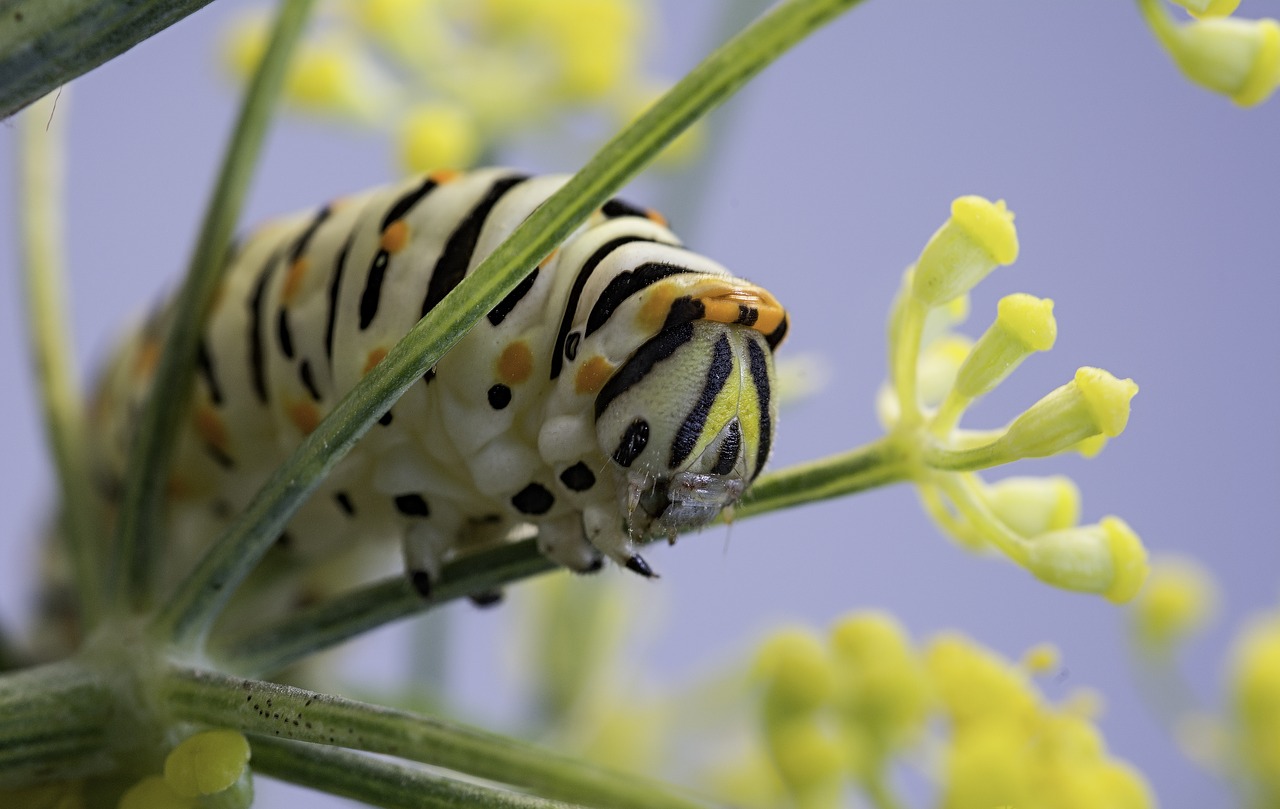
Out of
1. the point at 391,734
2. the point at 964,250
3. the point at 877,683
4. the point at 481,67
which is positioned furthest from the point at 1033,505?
the point at 481,67

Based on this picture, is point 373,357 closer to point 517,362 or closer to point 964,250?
point 517,362

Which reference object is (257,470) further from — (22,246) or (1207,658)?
(1207,658)

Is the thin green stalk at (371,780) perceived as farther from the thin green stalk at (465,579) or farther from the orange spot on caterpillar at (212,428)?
the orange spot on caterpillar at (212,428)

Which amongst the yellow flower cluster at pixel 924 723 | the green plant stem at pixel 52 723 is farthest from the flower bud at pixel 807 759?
the green plant stem at pixel 52 723

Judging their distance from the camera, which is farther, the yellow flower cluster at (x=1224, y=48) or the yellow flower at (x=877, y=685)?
the yellow flower at (x=877, y=685)

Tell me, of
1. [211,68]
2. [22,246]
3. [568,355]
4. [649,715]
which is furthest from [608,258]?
[211,68]

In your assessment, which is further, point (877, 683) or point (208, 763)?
point (877, 683)
